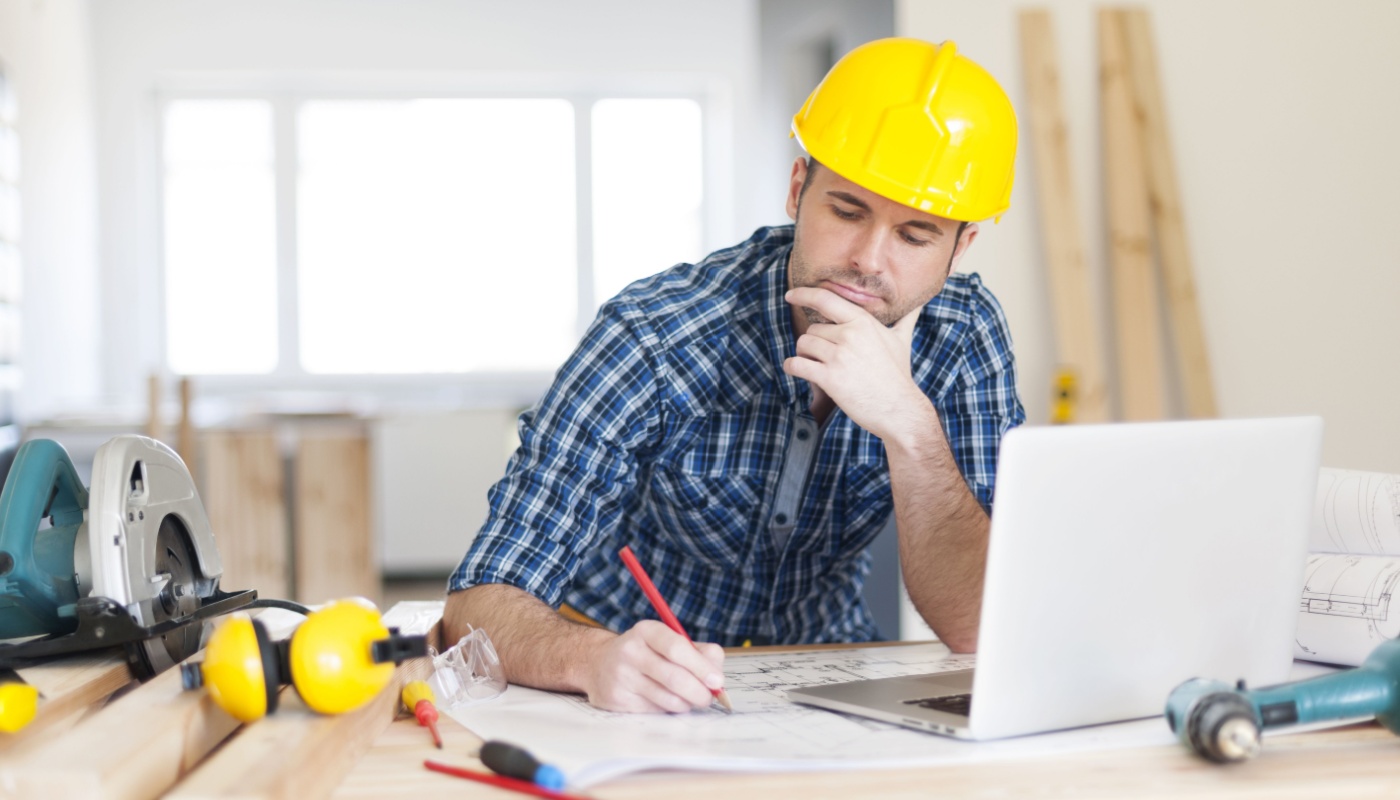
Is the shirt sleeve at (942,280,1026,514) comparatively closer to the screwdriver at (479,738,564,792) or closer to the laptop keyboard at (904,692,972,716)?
the laptop keyboard at (904,692,972,716)

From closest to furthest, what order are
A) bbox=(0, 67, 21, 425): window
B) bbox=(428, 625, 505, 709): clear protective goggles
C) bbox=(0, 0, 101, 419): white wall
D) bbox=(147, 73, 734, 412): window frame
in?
bbox=(428, 625, 505, 709): clear protective goggles → bbox=(0, 67, 21, 425): window → bbox=(0, 0, 101, 419): white wall → bbox=(147, 73, 734, 412): window frame

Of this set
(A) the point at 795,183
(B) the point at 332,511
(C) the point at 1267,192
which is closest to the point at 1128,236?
(C) the point at 1267,192

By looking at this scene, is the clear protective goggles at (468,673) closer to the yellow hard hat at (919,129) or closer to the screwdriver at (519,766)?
the screwdriver at (519,766)

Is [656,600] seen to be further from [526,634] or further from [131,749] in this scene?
[131,749]

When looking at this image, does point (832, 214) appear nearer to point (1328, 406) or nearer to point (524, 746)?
point (524, 746)

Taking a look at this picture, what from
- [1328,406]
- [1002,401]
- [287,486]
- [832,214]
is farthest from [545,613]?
[287,486]

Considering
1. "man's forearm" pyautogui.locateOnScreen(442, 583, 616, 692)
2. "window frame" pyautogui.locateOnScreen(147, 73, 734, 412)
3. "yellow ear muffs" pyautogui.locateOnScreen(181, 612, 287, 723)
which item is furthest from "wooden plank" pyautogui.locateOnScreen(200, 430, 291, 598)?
"yellow ear muffs" pyautogui.locateOnScreen(181, 612, 287, 723)

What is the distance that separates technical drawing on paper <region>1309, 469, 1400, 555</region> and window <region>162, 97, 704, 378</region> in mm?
5404

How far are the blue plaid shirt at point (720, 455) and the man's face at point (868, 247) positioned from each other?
0.16m

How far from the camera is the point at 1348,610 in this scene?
46.2 inches

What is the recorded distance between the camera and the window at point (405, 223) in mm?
6289

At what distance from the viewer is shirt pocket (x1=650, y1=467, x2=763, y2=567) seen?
5.07 ft

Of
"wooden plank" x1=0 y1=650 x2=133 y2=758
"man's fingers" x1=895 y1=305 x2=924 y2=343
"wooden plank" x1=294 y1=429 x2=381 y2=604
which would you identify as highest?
"man's fingers" x1=895 y1=305 x2=924 y2=343

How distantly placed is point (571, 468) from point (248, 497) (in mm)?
3583
